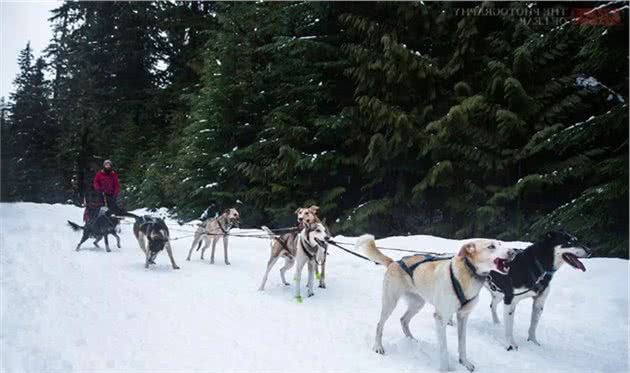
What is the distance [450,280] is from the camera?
4.20 meters

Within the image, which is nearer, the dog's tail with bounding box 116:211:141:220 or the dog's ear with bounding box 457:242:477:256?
the dog's ear with bounding box 457:242:477:256

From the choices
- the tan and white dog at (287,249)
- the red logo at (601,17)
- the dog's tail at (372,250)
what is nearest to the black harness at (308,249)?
the tan and white dog at (287,249)

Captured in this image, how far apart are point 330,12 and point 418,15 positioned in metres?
→ 2.71

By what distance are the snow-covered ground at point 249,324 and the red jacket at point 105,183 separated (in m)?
3.43

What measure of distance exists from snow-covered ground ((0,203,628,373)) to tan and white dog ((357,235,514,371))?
17.2 inches

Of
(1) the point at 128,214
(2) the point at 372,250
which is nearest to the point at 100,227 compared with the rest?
(1) the point at 128,214

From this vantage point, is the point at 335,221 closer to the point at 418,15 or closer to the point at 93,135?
the point at 418,15

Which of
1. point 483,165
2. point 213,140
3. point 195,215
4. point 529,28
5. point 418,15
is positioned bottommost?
point 195,215

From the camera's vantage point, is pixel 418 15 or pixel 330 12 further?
pixel 330 12

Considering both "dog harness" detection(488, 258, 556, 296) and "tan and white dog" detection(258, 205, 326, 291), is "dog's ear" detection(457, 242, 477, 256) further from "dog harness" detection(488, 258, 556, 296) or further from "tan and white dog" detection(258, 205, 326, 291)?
"tan and white dog" detection(258, 205, 326, 291)

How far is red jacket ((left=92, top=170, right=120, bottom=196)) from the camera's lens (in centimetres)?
1188

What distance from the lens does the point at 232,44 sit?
15227mm

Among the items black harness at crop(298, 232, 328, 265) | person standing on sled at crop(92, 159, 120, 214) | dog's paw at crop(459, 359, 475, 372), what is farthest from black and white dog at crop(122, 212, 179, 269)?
dog's paw at crop(459, 359, 475, 372)

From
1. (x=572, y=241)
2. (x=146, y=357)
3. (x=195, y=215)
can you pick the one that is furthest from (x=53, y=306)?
(x=195, y=215)
